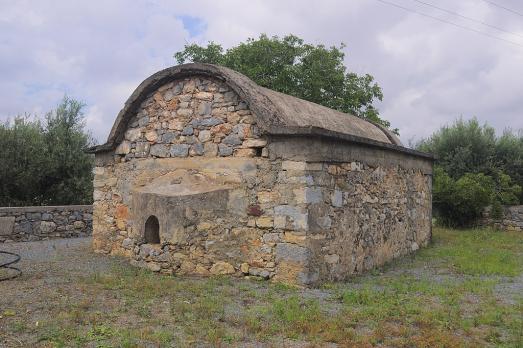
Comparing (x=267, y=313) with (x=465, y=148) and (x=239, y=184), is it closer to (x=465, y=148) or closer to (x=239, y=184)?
(x=239, y=184)

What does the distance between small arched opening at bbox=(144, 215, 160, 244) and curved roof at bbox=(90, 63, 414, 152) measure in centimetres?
212

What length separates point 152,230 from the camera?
879cm

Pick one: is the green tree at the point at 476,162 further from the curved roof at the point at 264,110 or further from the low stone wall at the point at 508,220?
the curved roof at the point at 264,110

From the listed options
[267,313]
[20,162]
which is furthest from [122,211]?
[20,162]

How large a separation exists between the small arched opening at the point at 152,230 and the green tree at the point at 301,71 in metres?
13.4

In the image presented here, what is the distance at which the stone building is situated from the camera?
7.60 metres

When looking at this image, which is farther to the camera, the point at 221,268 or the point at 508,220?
the point at 508,220

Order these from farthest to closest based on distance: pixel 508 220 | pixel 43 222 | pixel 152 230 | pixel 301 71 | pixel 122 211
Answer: pixel 301 71 < pixel 508 220 < pixel 43 222 < pixel 122 211 < pixel 152 230

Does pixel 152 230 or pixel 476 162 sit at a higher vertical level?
pixel 476 162

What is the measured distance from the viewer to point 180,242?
8.27m

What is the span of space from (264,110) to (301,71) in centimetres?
1451

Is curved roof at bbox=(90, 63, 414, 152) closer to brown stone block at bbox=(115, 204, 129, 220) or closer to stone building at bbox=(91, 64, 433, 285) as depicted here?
stone building at bbox=(91, 64, 433, 285)

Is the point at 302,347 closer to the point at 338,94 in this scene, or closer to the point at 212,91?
the point at 212,91

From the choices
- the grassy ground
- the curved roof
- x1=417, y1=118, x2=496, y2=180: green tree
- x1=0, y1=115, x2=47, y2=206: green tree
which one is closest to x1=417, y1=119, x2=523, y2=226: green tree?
x1=417, y1=118, x2=496, y2=180: green tree
